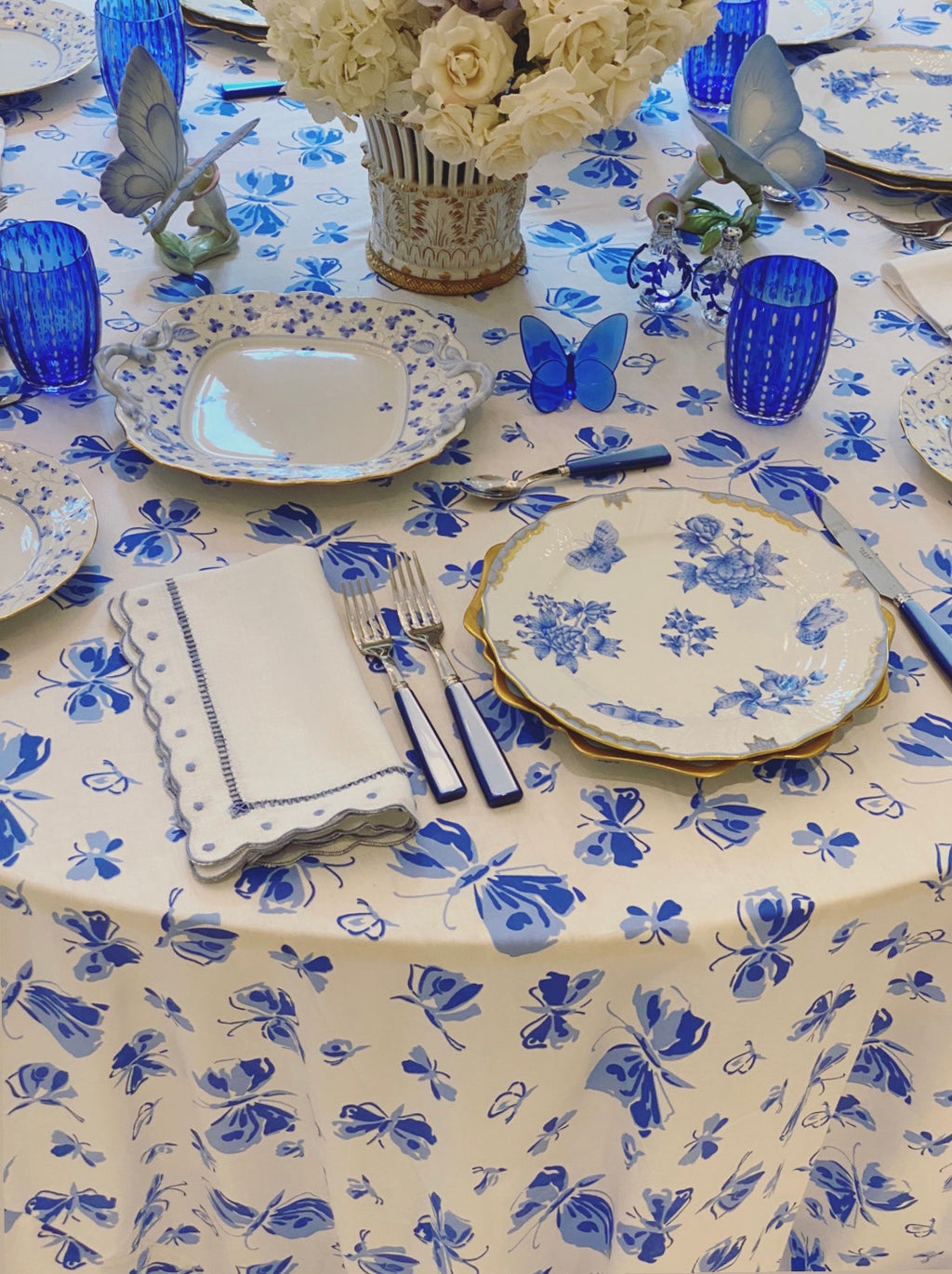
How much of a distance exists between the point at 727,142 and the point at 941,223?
346 millimetres

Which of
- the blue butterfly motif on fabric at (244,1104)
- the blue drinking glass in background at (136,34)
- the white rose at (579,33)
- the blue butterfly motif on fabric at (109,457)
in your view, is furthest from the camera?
the blue drinking glass in background at (136,34)

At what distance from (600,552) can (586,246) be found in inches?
21.1

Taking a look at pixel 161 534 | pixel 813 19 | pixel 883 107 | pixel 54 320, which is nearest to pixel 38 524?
pixel 161 534

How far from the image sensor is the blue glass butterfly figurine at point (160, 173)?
1206 millimetres

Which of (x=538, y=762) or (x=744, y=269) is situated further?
(x=744, y=269)

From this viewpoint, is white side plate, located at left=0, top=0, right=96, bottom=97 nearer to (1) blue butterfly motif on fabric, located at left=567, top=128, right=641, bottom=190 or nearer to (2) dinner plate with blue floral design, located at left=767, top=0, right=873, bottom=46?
(1) blue butterfly motif on fabric, located at left=567, top=128, right=641, bottom=190

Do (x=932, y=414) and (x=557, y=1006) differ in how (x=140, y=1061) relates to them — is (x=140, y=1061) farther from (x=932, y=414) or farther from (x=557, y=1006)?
(x=932, y=414)

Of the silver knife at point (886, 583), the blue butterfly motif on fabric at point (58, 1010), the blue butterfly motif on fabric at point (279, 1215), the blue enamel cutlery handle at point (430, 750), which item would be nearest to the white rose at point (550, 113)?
the silver knife at point (886, 583)

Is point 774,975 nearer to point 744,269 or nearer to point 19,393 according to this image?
point 744,269

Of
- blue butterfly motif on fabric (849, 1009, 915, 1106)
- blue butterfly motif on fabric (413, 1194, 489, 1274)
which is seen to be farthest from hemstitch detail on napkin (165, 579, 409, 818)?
blue butterfly motif on fabric (849, 1009, 915, 1106)

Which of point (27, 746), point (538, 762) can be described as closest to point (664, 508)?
point (538, 762)

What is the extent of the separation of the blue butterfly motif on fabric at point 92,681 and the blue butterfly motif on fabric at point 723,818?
15.0 inches

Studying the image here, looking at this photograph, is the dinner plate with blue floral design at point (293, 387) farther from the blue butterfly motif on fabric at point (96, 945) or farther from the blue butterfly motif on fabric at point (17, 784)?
the blue butterfly motif on fabric at point (96, 945)

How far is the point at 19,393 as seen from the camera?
112cm
